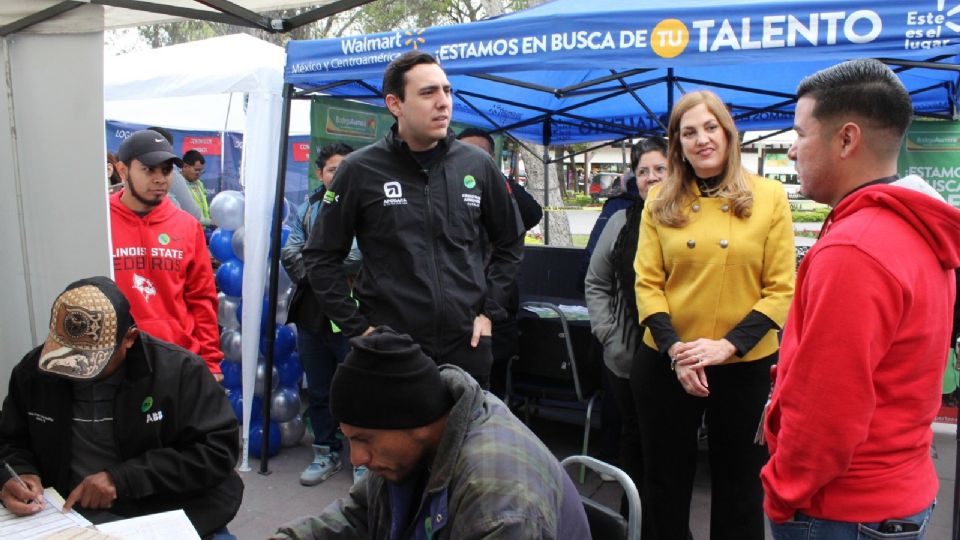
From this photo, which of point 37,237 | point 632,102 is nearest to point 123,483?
point 37,237

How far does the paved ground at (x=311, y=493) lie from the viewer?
3885 millimetres

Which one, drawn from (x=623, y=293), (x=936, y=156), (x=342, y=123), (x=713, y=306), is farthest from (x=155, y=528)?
(x=936, y=156)

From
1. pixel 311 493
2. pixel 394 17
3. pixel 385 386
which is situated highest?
pixel 394 17

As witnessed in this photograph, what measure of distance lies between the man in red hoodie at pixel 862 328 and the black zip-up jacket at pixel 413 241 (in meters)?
1.45

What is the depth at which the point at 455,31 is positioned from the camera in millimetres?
3838

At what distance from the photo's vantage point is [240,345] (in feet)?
16.1

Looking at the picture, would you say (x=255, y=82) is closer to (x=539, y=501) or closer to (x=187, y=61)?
(x=187, y=61)

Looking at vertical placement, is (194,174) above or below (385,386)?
above

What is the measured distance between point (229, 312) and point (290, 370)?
57 cm

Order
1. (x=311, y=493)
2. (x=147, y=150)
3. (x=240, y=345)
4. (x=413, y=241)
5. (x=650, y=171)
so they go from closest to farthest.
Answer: (x=413, y=241), (x=147, y=150), (x=650, y=171), (x=311, y=493), (x=240, y=345)

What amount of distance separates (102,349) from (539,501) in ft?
4.33

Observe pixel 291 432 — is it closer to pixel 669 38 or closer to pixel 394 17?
pixel 669 38

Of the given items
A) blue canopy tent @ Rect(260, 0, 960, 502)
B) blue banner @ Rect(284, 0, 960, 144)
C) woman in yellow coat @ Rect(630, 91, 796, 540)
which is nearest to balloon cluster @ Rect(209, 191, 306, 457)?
blue canopy tent @ Rect(260, 0, 960, 502)

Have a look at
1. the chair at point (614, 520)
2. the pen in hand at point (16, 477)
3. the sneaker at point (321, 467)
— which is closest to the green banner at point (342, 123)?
the sneaker at point (321, 467)
